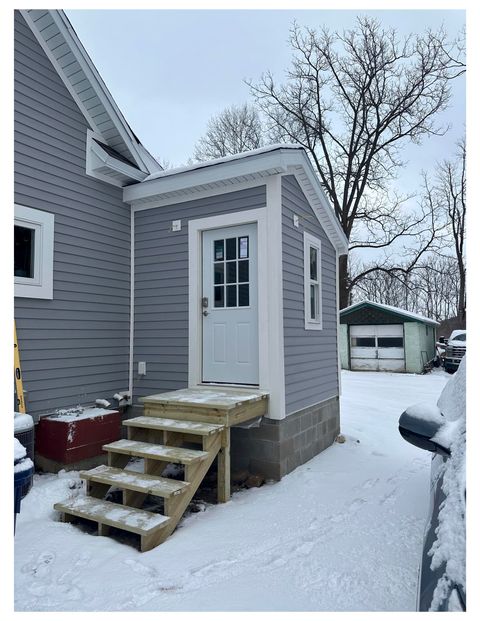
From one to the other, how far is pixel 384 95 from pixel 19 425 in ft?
62.0

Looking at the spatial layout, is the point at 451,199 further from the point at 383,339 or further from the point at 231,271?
the point at 231,271

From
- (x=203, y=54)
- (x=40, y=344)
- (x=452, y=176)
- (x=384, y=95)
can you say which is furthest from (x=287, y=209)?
(x=452, y=176)

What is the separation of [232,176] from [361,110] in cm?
1589

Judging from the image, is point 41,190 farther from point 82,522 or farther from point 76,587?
point 76,587

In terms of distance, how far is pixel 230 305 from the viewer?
482 cm

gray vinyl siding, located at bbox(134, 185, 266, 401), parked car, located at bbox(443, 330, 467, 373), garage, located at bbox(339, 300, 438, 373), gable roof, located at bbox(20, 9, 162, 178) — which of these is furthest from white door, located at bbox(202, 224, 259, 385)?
parked car, located at bbox(443, 330, 467, 373)

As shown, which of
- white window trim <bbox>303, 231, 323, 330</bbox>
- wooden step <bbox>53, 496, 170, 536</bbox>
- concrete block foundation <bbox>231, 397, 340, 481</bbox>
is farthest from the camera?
white window trim <bbox>303, 231, 323, 330</bbox>

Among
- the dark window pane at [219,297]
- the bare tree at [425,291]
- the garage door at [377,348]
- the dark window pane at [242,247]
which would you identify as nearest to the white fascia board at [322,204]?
the dark window pane at [242,247]

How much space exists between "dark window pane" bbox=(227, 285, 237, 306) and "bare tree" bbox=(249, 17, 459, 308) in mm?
12720

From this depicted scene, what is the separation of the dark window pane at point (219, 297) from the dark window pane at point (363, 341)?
11.9 m

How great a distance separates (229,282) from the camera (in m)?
4.86

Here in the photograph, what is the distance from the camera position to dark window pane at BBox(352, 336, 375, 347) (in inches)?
616

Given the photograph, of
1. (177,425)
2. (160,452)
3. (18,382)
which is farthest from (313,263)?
(18,382)

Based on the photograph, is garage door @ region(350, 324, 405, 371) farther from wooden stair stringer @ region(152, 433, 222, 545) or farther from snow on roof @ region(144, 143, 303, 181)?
wooden stair stringer @ region(152, 433, 222, 545)
